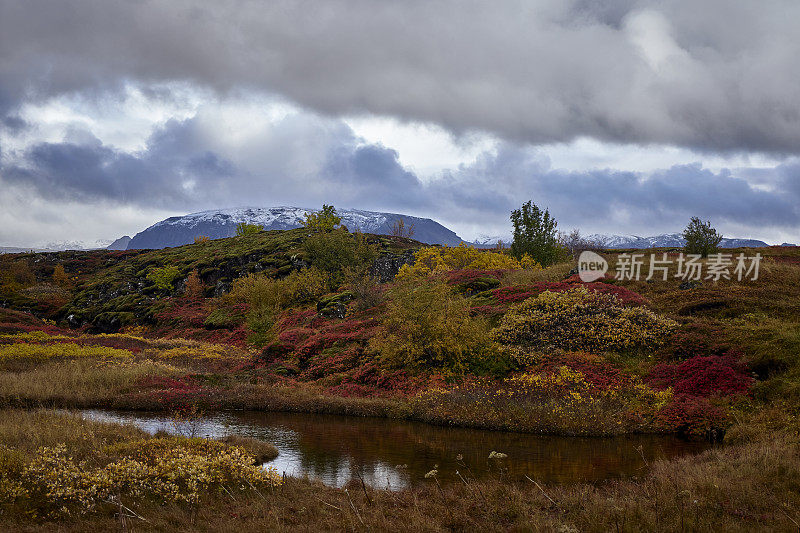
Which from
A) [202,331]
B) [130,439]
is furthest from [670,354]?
[202,331]

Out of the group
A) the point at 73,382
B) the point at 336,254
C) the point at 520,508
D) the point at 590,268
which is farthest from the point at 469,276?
the point at 520,508

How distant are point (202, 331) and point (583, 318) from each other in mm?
39366

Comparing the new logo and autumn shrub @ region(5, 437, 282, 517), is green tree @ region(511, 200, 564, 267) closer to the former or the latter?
the new logo

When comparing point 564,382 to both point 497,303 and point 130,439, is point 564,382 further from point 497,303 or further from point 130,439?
point 130,439

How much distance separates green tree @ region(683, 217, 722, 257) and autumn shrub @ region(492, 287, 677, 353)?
16.6 m

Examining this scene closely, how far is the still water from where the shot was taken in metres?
13.4

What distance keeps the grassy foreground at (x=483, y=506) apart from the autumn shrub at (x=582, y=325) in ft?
39.2

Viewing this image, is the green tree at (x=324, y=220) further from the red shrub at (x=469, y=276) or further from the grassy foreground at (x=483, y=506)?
the grassy foreground at (x=483, y=506)

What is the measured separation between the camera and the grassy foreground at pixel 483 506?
27.4 ft

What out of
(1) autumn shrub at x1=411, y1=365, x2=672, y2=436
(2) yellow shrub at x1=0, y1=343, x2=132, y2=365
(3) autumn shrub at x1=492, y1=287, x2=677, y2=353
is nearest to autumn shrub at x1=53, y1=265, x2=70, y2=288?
(2) yellow shrub at x1=0, y1=343, x2=132, y2=365

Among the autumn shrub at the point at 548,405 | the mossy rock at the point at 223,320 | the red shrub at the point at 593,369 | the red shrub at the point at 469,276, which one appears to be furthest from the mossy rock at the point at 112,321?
the red shrub at the point at 593,369

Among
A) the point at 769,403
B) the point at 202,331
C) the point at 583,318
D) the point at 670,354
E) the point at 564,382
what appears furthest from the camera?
the point at 202,331

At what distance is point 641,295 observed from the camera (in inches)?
1187

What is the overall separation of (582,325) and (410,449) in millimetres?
13378
